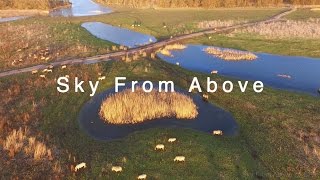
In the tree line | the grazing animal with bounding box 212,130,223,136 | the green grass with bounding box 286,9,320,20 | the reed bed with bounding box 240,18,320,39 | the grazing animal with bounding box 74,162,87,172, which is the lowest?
the grazing animal with bounding box 74,162,87,172

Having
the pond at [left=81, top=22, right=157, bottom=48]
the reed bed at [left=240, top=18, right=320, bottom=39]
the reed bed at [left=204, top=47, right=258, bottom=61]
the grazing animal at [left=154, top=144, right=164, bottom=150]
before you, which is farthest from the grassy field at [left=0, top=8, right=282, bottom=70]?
the grazing animal at [left=154, top=144, right=164, bottom=150]

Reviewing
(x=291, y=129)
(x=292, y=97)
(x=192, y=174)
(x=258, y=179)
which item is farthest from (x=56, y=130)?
(x=292, y=97)

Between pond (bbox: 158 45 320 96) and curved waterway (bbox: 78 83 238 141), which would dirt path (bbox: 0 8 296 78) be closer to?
pond (bbox: 158 45 320 96)

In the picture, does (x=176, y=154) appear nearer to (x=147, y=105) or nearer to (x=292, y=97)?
(x=147, y=105)

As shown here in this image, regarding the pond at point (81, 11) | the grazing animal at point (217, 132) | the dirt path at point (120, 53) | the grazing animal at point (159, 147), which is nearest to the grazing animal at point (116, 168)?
the grazing animal at point (159, 147)

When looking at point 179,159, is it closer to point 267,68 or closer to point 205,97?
point 205,97

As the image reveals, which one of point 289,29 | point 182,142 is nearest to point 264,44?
point 289,29
